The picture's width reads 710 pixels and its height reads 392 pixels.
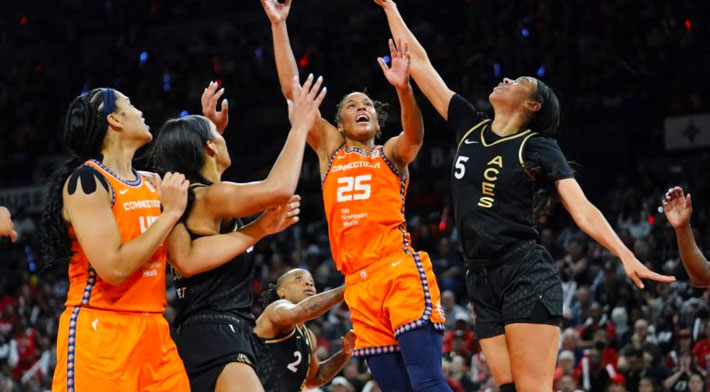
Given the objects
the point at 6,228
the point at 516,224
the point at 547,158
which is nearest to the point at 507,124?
the point at 547,158

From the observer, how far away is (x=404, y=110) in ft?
20.7

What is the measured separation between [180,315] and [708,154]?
10.9 m

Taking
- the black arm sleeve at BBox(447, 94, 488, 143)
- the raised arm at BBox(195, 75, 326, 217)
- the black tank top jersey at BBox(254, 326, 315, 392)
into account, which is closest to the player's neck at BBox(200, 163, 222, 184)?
the raised arm at BBox(195, 75, 326, 217)

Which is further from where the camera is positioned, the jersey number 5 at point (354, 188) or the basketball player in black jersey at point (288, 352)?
the basketball player in black jersey at point (288, 352)

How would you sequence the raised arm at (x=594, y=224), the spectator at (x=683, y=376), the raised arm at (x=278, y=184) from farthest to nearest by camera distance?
the spectator at (x=683, y=376)
the raised arm at (x=278, y=184)
the raised arm at (x=594, y=224)

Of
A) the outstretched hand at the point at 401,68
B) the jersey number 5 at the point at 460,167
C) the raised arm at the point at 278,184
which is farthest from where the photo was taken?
the outstretched hand at the point at 401,68

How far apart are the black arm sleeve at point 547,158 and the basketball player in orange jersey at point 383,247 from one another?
0.99m

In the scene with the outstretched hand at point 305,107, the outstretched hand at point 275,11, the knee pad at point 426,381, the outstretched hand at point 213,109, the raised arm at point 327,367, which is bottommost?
the raised arm at point 327,367

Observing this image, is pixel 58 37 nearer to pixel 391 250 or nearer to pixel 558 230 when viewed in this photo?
pixel 558 230

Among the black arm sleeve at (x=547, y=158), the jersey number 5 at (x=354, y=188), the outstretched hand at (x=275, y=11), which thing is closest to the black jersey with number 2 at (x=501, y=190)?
the black arm sleeve at (x=547, y=158)

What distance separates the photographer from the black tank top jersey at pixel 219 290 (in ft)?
17.4

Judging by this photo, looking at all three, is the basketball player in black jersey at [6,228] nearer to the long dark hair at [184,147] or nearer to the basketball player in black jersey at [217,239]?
the basketball player in black jersey at [217,239]

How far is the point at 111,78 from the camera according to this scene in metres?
23.5

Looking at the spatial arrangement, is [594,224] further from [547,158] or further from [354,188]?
[354,188]
